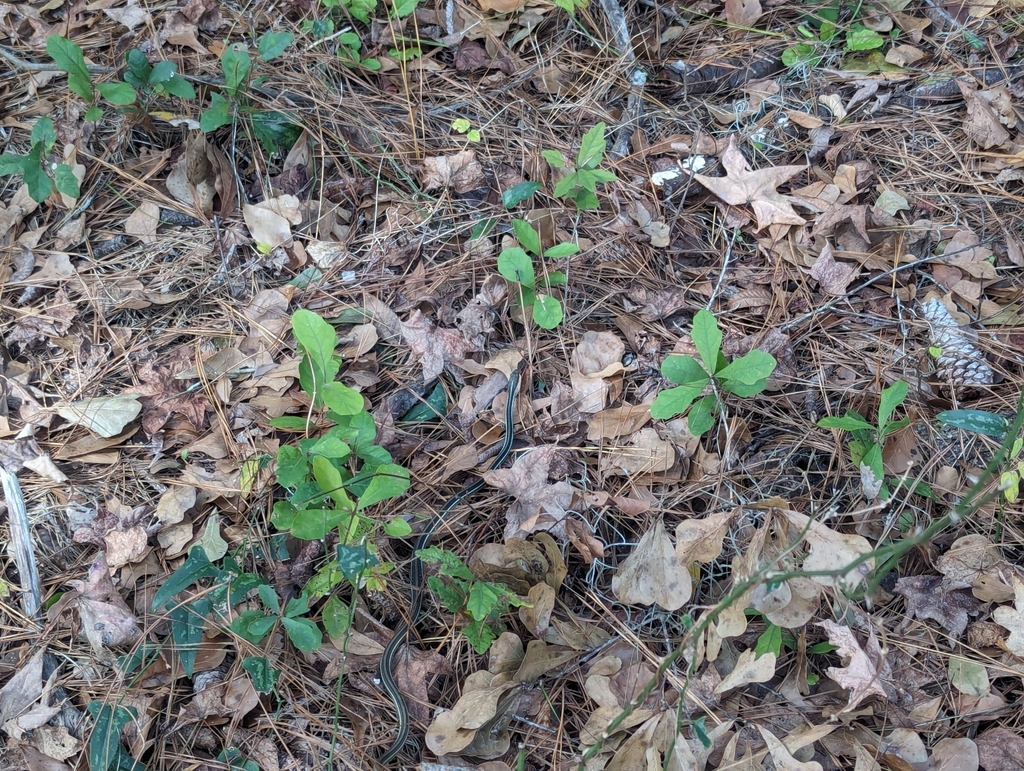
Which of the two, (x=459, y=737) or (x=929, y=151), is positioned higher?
(x=929, y=151)

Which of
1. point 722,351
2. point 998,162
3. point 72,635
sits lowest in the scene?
point 72,635

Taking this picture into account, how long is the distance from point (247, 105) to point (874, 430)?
246cm

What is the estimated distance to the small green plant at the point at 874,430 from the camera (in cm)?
188

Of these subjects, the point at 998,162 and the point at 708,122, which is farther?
the point at 708,122

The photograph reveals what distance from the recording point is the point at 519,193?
2.35 metres

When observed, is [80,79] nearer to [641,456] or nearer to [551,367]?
[551,367]

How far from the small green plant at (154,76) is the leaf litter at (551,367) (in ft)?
0.39

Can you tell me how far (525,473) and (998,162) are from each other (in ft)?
7.15

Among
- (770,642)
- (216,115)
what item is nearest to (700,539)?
(770,642)

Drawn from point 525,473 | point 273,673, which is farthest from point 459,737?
point 525,473

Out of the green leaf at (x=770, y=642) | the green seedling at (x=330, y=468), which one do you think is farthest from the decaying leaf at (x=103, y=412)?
the green leaf at (x=770, y=642)

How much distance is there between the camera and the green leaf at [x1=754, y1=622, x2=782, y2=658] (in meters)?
1.72

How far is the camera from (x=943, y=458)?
1980mm

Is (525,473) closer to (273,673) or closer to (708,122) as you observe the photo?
(273,673)
